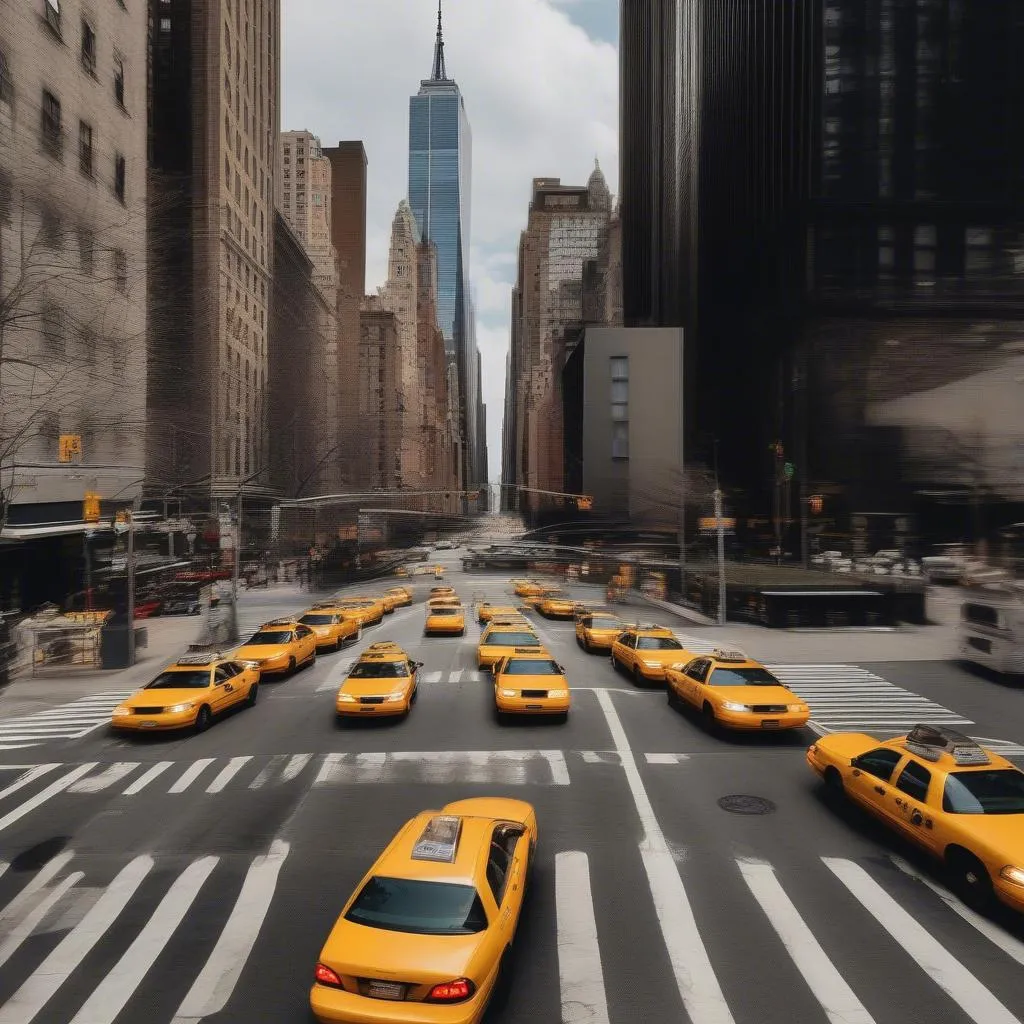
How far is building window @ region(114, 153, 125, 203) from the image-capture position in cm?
3272

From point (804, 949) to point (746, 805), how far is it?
396 centimetres

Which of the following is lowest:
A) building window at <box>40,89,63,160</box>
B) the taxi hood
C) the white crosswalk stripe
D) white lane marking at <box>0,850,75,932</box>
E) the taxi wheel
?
the white crosswalk stripe

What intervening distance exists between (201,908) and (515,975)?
3390mm

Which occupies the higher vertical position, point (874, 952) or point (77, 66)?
point (77, 66)

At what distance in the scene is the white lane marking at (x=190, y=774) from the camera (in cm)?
1209

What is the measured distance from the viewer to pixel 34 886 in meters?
8.66

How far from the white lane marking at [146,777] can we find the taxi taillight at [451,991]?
26.4ft

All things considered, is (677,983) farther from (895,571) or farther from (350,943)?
(895,571)

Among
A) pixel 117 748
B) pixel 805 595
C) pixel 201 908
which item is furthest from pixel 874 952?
pixel 805 595

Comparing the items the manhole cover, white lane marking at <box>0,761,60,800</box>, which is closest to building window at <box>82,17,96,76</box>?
white lane marking at <box>0,761,60,800</box>

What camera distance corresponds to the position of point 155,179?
51656 millimetres

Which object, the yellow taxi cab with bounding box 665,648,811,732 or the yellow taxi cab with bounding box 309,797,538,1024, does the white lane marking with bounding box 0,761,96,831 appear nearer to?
the yellow taxi cab with bounding box 309,797,538,1024

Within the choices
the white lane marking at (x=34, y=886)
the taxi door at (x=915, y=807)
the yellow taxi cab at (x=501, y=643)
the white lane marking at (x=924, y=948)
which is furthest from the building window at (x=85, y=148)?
the white lane marking at (x=924, y=948)

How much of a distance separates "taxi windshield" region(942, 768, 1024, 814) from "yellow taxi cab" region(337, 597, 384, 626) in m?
24.7
